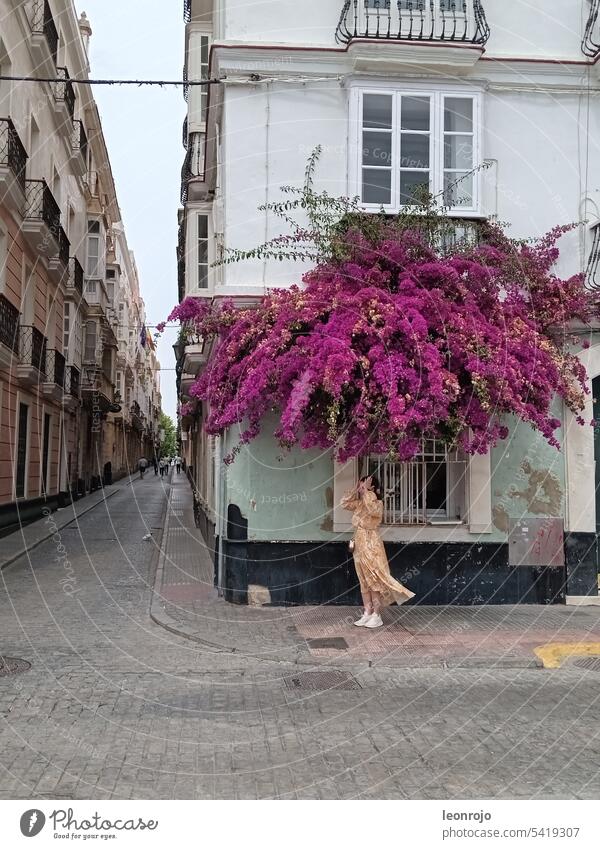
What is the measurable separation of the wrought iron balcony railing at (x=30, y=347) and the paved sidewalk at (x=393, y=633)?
10.1 meters

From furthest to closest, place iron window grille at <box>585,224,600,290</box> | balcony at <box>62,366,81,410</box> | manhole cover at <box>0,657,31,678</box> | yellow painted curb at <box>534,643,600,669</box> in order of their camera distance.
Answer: balcony at <box>62,366,81,410</box>, iron window grille at <box>585,224,600,290</box>, yellow painted curb at <box>534,643,600,669</box>, manhole cover at <box>0,657,31,678</box>

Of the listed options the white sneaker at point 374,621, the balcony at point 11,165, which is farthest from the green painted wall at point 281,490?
the balcony at point 11,165

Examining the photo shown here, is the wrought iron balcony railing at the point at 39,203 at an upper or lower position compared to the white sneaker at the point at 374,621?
upper

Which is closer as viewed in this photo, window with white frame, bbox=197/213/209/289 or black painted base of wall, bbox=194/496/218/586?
black painted base of wall, bbox=194/496/218/586

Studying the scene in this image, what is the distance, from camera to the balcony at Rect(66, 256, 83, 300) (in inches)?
992

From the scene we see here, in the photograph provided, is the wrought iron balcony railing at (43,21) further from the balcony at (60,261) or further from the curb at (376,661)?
the curb at (376,661)

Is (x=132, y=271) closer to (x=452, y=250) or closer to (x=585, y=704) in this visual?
(x=452, y=250)

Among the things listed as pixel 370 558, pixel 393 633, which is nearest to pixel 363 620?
pixel 393 633

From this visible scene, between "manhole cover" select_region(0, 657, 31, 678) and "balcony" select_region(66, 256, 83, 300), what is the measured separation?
1872 centimetres

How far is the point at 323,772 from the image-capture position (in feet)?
15.2

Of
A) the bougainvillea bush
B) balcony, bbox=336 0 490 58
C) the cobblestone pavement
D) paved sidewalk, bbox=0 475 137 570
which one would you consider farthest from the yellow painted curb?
paved sidewalk, bbox=0 475 137 570

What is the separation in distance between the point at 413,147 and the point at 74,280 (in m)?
18.6

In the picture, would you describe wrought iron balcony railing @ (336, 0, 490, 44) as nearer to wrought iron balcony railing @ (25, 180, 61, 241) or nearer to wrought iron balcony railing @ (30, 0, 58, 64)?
wrought iron balcony railing @ (25, 180, 61, 241)

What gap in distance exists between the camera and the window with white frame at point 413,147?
10.0m
